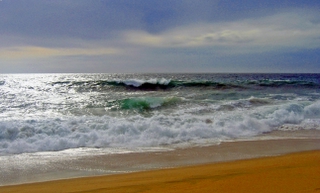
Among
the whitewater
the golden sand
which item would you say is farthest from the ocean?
the golden sand

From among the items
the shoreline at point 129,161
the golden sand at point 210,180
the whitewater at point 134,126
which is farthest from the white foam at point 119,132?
the golden sand at point 210,180

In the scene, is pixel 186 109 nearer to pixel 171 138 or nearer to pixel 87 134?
pixel 171 138

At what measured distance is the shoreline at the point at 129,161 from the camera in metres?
4.56

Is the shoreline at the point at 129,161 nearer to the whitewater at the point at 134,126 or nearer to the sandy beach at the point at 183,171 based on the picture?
the sandy beach at the point at 183,171

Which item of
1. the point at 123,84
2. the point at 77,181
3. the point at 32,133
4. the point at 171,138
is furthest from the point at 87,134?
the point at 123,84

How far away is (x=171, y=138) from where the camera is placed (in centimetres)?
726

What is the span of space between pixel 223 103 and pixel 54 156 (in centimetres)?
918

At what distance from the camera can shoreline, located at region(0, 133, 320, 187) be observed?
456 centimetres

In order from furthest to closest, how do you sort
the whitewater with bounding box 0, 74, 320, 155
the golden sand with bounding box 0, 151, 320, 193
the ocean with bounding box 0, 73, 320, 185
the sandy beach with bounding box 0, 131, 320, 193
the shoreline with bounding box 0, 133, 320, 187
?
1. the whitewater with bounding box 0, 74, 320, 155
2. the ocean with bounding box 0, 73, 320, 185
3. the shoreline with bounding box 0, 133, 320, 187
4. the sandy beach with bounding box 0, 131, 320, 193
5. the golden sand with bounding box 0, 151, 320, 193

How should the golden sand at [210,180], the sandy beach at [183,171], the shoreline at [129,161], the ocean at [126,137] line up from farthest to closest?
the ocean at [126,137] < the shoreline at [129,161] < the sandy beach at [183,171] < the golden sand at [210,180]

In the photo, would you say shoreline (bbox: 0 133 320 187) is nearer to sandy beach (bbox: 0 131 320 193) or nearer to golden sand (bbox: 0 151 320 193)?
sandy beach (bbox: 0 131 320 193)

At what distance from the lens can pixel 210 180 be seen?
3824 mm

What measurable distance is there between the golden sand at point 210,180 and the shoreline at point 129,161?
303 mm

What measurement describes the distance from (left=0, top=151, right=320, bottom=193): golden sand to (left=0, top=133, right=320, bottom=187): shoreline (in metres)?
0.30
